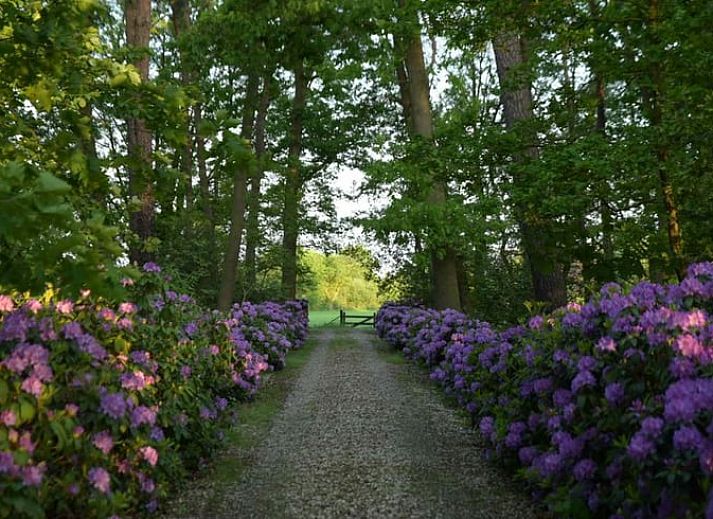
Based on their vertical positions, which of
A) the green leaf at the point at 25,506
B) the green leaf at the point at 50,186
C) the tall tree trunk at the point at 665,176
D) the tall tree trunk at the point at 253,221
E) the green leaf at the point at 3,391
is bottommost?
the green leaf at the point at 25,506

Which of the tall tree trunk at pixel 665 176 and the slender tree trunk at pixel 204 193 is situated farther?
the slender tree trunk at pixel 204 193

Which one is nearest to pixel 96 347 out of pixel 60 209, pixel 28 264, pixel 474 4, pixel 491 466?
pixel 28 264

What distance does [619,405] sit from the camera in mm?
3055

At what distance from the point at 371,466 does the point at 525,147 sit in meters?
3.98

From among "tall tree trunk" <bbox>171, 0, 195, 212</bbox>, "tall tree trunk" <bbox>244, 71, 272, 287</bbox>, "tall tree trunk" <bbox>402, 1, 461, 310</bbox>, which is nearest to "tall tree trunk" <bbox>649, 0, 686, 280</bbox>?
"tall tree trunk" <bbox>171, 0, 195, 212</bbox>

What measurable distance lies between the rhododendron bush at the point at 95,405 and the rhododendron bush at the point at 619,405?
7.65 feet

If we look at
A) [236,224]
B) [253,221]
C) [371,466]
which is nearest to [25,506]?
[371,466]

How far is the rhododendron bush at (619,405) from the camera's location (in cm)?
246

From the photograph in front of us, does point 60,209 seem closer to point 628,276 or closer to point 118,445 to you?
point 118,445

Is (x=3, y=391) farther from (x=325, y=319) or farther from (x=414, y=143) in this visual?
(x=325, y=319)

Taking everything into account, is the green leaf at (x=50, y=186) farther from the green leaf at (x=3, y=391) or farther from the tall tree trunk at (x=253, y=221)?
the tall tree trunk at (x=253, y=221)

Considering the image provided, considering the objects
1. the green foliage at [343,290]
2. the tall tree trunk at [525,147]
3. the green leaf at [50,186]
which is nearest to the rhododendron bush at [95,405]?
the green leaf at [50,186]

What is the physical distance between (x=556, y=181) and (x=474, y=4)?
8.79ft

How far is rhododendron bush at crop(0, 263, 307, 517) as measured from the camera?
2760mm
